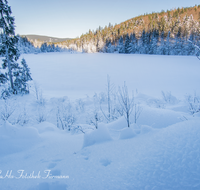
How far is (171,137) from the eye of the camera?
1.65 meters

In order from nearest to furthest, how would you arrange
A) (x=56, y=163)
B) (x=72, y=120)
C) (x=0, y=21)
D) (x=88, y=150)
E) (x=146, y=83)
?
(x=56, y=163)
(x=88, y=150)
(x=72, y=120)
(x=0, y=21)
(x=146, y=83)

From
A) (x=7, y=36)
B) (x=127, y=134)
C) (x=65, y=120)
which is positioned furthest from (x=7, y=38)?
(x=127, y=134)

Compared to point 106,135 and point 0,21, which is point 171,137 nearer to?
point 106,135

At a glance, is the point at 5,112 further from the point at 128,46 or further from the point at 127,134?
the point at 128,46

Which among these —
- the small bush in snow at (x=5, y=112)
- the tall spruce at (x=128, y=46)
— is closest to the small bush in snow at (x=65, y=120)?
the small bush in snow at (x=5, y=112)

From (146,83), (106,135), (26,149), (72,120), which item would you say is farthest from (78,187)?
(146,83)

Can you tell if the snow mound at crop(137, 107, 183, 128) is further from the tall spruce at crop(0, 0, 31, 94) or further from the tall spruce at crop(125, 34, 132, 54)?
the tall spruce at crop(125, 34, 132, 54)

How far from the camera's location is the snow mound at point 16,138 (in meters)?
2.17

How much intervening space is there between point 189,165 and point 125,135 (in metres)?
1.18

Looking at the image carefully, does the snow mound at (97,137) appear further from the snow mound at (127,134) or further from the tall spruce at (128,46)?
the tall spruce at (128,46)

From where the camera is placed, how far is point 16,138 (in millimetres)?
2396

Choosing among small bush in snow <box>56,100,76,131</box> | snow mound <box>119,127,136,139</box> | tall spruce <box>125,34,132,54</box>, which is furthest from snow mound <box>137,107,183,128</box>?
tall spruce <box>125,34,132,54</box>

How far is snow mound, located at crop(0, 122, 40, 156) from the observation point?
2174 mm

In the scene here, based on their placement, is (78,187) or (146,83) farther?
(146,83)
